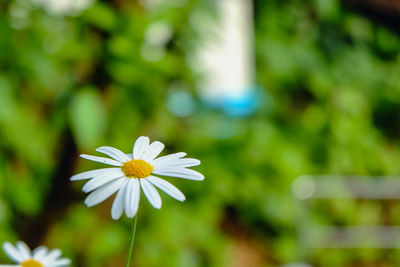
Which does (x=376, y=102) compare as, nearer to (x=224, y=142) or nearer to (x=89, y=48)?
(x=224, y=142)

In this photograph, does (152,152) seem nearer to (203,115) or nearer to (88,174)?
(88,174)

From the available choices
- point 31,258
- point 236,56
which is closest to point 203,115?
point 236,56

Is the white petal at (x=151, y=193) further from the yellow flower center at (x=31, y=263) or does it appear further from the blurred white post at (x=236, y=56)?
the blurred white post at (x=236, y=56)

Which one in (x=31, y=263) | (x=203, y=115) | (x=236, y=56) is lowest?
(x=31, y=263)

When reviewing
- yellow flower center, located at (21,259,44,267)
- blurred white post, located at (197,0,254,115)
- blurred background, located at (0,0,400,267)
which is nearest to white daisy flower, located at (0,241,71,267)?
yellow flower center, located at (21,259,44,267)

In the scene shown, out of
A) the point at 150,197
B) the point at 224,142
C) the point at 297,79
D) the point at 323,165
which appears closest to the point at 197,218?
the point at 224,142

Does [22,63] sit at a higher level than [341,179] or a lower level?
lower

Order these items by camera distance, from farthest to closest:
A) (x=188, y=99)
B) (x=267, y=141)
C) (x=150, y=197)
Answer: (x=267, y=141) < (x=188, y=99) < (x=150, y=197)

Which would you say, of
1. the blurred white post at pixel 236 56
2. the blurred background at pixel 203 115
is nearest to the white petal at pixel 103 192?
the blurred background at pixel 203 115
